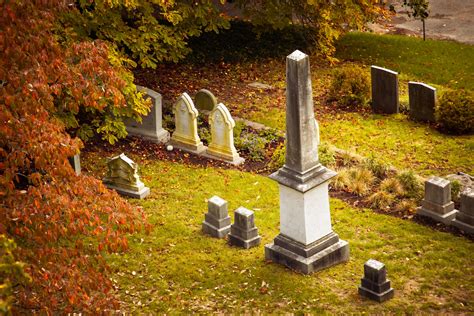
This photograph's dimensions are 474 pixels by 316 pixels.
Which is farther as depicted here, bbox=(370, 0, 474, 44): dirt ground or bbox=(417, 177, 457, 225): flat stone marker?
bbox=(370, 0, 474, 44): dirt ground

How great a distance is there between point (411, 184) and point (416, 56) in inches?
380

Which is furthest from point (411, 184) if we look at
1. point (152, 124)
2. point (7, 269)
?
point (7, 269)

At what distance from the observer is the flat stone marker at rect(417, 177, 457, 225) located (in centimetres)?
1401

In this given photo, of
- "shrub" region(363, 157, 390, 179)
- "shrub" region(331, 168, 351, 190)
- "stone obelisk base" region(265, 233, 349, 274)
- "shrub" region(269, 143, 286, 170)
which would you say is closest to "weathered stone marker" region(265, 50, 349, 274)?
"stone obelisk base" region(265, 233, 349, 274)

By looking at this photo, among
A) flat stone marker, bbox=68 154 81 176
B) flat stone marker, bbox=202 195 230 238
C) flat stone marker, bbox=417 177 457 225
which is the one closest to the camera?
flat stone marker, bbox=202 195 230 238

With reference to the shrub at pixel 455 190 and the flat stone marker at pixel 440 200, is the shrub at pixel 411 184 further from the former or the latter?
the flat stone marker at pixel 440 200

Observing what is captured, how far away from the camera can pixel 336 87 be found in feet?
66.4

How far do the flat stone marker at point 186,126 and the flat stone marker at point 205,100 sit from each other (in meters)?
0.99

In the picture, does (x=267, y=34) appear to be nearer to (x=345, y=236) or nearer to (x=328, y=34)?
(x=328, y=34)

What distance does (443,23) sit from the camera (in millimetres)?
27219

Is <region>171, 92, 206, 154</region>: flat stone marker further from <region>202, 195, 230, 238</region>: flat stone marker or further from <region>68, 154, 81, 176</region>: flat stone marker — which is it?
<region>202, 195, 230, 238</region>: flat stone marker

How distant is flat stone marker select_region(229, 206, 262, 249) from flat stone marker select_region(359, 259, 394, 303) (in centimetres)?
222

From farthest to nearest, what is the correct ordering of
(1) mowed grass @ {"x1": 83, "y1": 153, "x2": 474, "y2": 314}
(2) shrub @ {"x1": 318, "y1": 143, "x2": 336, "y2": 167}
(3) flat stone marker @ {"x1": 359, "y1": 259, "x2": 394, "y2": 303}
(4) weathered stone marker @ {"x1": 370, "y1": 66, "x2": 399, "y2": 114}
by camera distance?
(4) weathered stone marker @ {"x1": 370, "y1": 66, "x2": 399, "y2": 114}
(2) shrub @ {"x1": 318, "y1": 143, "x2": 336, "y2": 167}
(1) mowed grass @ {"x1": 83, "y1": 153, "x2": 474, "y2": 314}
(3) flat stone marker @ {"x1": 359, "y1": 259, "x2": 394, "y2": 303}

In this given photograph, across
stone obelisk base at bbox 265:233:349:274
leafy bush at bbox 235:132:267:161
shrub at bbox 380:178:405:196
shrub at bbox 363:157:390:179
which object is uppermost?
leafy bush at bbox 235:132:267:161
